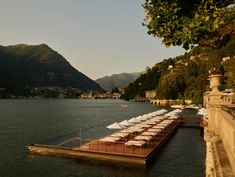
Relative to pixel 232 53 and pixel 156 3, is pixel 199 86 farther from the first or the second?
pixel 156 3

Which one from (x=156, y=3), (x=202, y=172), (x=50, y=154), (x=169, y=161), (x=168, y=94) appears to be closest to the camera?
(x=156, y=3)

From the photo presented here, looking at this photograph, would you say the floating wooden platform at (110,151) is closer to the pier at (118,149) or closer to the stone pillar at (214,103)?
the pier at (118,149)

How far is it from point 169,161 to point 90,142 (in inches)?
353

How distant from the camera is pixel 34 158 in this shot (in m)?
29.6

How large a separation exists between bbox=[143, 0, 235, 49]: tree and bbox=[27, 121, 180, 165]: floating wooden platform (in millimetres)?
19435

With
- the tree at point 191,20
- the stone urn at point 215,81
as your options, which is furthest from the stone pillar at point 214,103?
the tree at point 191,20

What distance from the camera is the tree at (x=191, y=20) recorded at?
6.89 meters

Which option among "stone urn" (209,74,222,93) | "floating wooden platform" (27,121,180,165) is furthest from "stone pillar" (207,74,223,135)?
"floating wooden platform" (27,121,180,165)

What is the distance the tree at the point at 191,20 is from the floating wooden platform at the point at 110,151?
19.4m

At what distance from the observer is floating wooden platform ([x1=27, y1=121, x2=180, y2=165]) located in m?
26.2

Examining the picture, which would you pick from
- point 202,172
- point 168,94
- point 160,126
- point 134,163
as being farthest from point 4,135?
point 168,94

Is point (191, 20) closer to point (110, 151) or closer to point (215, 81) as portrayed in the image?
point (215, 81)

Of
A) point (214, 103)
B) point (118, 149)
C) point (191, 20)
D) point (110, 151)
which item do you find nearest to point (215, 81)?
point (214, 103)

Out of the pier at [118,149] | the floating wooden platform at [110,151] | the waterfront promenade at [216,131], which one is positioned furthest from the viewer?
the pier at [118,149]
